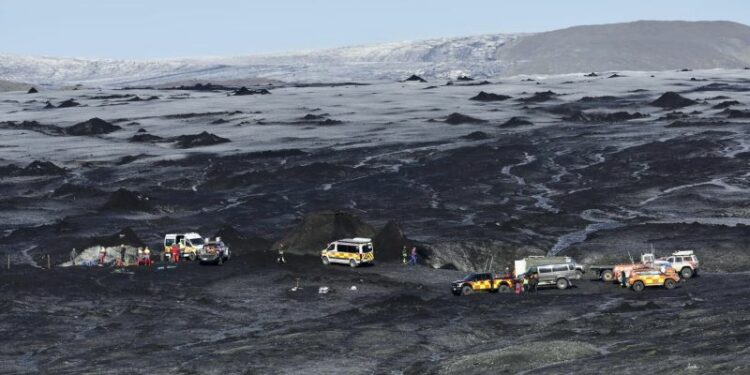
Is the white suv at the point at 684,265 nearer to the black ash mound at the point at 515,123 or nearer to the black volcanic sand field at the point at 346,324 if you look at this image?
the black volcanic sand field at the point at 346,324

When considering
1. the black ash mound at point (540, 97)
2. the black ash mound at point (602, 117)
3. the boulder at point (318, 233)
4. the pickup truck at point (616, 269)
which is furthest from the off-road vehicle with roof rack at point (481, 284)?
the black ash mound at point (540, 97)

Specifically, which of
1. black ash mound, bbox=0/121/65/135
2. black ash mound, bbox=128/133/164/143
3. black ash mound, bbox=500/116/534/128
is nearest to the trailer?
black ash mound, bbox=500/116/534/128

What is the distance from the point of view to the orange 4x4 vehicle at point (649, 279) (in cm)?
5888

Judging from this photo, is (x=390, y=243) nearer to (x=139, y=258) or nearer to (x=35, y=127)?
(x=139, y=258)

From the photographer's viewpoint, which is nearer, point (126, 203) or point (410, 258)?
point (410, 258)

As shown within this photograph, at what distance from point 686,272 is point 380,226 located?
25217mm

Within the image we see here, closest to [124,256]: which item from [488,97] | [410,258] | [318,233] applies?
[318,233]

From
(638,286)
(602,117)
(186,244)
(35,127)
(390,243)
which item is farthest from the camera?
(35,127)

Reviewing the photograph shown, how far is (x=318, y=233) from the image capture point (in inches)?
2815

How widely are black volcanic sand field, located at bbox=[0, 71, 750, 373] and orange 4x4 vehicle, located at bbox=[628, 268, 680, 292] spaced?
1370 millimetres

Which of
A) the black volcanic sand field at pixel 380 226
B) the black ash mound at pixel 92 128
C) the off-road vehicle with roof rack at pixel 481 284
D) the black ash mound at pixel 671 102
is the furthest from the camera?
the black ash mound at pixel 671 102

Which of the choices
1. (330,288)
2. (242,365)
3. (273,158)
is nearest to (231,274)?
(330,288)

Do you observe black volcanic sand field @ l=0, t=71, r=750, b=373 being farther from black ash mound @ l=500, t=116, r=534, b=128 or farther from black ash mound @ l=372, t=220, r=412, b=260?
black ash mound @ l=500, t=116, r=534, b=128

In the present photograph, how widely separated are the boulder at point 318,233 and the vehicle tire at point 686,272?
19143 mm
